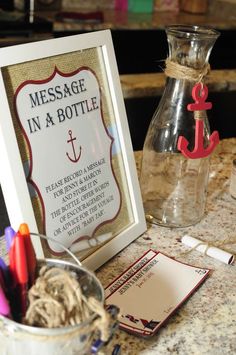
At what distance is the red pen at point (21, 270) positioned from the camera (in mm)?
489

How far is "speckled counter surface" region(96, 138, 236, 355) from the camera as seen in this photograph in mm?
618

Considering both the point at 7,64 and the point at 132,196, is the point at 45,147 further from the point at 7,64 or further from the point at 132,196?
the point at 132,196

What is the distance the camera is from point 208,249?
0.82m

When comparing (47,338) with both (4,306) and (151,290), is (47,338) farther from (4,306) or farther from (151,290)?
(151,290)

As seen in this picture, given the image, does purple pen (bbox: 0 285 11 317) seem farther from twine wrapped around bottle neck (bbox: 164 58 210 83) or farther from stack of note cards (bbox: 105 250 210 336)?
twine wrapped around bottle neck (bbox: 164 58 210 83)

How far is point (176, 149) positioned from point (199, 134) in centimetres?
8

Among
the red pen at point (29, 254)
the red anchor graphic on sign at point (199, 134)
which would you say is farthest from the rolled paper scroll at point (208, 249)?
the red pen at point (29, 254)

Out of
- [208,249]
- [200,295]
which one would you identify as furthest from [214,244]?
[200,295]

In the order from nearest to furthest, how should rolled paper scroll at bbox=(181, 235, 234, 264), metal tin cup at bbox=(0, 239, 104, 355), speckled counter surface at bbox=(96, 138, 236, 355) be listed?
metal tin cup at bbox=(0, 239, 104, 355) → speckled counter surface at bbox=(96, 138, 236, 355) → rolled paper scroll at bbox=(181, 235, 234, 264)

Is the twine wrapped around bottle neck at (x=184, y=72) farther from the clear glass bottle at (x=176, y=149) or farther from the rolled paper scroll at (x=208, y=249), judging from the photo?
the rolled paper scroll at (x=208, y=249)

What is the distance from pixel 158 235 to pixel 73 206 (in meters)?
0.21

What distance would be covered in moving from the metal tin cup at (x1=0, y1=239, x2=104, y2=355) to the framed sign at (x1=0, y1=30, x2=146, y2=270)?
0.18m

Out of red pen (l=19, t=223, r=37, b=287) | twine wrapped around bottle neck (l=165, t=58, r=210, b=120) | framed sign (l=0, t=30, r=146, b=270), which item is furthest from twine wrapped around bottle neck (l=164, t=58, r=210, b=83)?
red pen (l=19, t=223, r=37, b=287)

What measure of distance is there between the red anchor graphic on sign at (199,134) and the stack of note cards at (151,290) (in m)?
0.19
